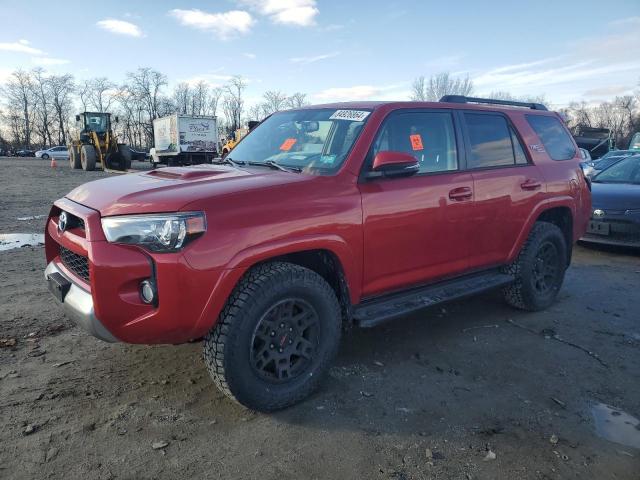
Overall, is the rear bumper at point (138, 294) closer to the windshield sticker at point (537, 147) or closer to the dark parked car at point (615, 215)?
the windshield sticker at point (537, 147)

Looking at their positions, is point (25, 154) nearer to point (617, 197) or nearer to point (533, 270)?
point (617, 197)

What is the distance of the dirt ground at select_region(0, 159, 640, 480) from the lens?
2545mm

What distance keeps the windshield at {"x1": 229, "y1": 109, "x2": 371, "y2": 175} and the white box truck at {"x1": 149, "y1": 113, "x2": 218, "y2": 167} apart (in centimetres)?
2487

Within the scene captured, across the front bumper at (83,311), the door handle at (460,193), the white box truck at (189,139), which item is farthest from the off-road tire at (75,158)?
the door handle at (460,193)

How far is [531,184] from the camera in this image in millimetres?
4531

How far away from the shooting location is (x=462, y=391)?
331cm

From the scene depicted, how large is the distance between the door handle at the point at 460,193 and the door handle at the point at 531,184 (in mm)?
797

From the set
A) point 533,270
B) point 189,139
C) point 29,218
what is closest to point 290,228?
point 533,270

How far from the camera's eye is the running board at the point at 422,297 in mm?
Answer: 3374

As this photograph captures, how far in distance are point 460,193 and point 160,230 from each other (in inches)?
93.5

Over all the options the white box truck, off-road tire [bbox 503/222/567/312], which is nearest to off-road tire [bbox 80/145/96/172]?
the white box truck

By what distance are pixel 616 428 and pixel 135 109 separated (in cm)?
8568

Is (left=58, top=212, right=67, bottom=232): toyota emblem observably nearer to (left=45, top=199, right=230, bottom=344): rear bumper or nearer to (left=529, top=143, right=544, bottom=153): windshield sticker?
(left=45, top=199, right=230, bottom=344): rear bumper

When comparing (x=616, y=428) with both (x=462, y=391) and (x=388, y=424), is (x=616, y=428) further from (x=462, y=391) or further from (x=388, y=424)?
(x=388, y=424)
